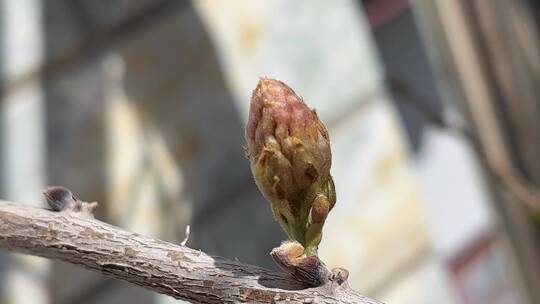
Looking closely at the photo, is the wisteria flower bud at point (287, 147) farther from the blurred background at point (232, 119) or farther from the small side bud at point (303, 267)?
the blurred background at point (232, 119)

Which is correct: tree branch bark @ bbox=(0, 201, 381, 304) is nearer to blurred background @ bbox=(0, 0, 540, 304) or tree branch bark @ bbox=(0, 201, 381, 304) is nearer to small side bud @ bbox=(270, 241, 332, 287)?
small side bud @ bbox=(270, 241, 332, 287)

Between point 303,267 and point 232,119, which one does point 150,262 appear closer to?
point 303,267

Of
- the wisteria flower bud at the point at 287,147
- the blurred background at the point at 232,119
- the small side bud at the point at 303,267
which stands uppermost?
the blurred background at the point at 232,119

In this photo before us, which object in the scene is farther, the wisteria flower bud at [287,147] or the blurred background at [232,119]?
the blurred background at [232,119]

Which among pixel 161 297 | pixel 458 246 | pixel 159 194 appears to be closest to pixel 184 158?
pixel 159 194

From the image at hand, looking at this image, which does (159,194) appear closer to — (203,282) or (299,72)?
(299,72)

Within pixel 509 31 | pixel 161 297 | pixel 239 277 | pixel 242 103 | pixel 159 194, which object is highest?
pixel 509 31

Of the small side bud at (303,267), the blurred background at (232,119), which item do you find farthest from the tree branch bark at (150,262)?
the blurred background at (232,119)

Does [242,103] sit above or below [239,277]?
above

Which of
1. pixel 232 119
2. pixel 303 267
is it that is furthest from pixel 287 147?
pixel 232 119
